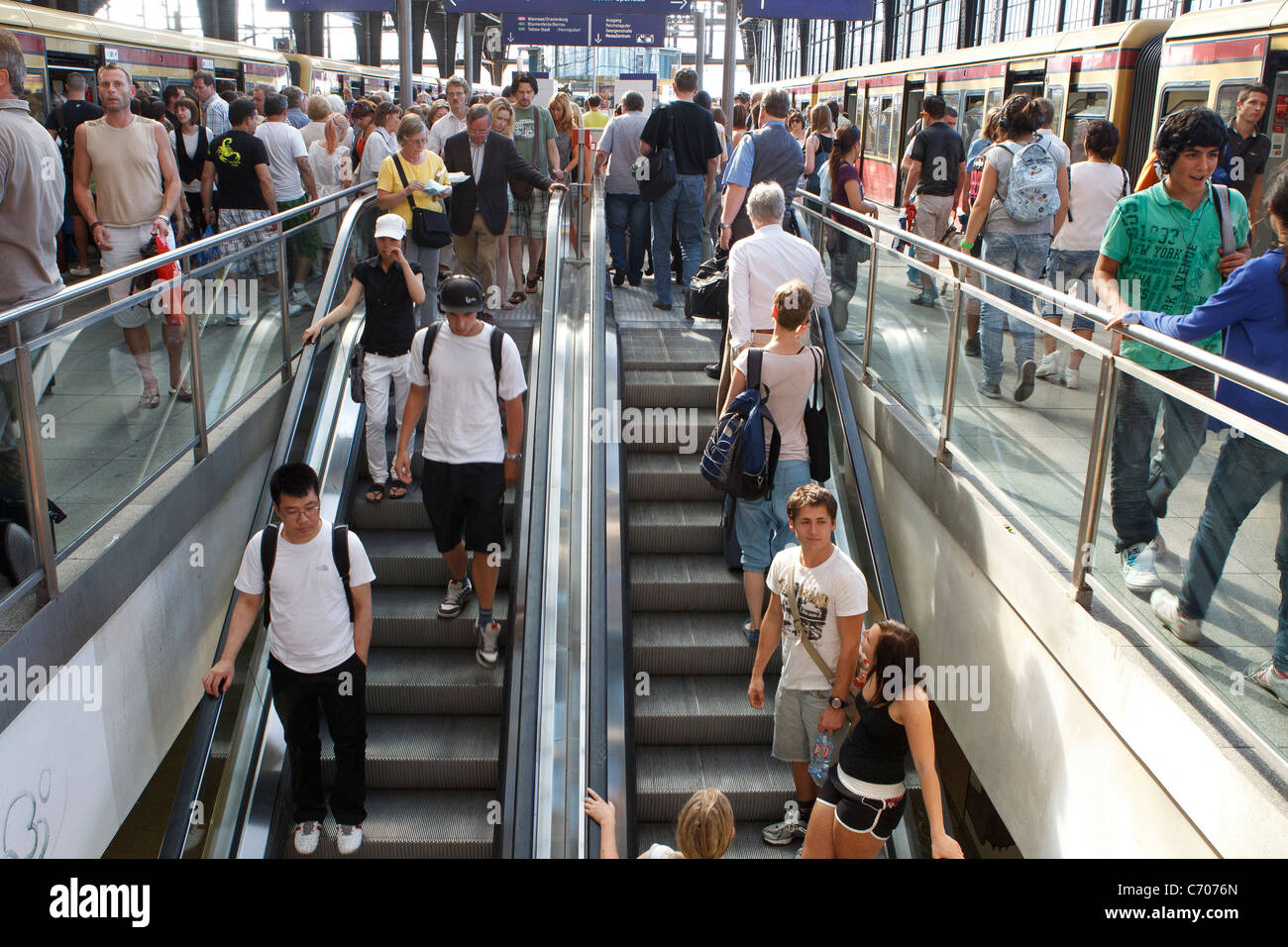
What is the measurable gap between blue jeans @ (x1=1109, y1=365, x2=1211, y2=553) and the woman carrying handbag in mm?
4797

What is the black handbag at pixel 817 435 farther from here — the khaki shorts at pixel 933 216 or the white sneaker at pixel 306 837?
the khaki shorts at pixel 933 216

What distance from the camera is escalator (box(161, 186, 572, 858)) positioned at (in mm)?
5188

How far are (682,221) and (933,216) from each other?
221 cm

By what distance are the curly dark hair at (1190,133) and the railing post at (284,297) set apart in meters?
5.17

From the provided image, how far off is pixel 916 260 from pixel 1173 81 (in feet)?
17.8

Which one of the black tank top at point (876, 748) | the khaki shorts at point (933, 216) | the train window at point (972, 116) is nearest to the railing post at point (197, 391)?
the black tank top at point (876, 748)

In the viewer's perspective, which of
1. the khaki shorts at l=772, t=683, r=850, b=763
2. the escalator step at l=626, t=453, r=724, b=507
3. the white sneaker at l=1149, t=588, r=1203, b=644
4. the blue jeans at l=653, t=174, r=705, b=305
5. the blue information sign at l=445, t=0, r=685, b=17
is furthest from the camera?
the blue information sign at l=445, t=0, r=685, b=17

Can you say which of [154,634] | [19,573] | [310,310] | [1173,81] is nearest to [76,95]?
[310,310]

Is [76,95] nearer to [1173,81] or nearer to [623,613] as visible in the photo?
[623,613]

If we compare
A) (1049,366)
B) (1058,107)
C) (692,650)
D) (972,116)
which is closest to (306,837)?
(692,650)

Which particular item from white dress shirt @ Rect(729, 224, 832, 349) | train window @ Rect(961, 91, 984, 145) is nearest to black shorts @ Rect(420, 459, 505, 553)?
white dress shirt @ Rect(729, 224, 832, 349)

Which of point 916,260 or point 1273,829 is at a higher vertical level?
point 916,260

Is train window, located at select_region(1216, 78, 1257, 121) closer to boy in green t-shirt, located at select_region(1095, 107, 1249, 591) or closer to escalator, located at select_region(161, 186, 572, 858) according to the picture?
boy in green t-shirt, located at select_region(1095, 107, 1249, 591)
